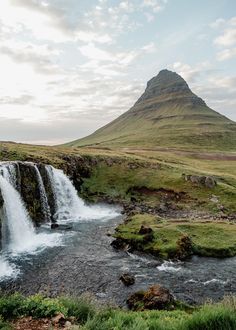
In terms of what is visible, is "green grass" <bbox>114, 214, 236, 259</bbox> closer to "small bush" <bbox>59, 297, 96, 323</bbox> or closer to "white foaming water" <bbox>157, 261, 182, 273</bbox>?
"white foaming water" <bbox>157, 261, 182, 273</bbox>

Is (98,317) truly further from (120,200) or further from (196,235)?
(120,200)

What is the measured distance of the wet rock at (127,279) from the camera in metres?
30.3

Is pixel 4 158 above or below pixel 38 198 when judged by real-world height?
above

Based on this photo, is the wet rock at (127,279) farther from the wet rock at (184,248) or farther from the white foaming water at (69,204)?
the white foaming water at (69,204)

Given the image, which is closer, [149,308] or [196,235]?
[149,308]

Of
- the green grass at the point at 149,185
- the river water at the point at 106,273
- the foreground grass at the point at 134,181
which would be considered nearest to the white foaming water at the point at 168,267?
the river water at the point at 106,273

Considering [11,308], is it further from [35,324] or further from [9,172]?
[9,172]

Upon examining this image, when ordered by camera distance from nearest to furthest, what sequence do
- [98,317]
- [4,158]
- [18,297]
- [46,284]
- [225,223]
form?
[98,317], [18,297], [46,284], [225,223], [4,158]

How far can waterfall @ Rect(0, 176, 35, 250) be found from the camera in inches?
1747

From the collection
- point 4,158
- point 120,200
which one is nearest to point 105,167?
point 120,200

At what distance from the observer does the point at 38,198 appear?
5631 cm

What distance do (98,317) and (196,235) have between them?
30480mm

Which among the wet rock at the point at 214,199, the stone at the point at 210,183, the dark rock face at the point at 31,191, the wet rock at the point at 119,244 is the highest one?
the dark rock face at the point at 31,191

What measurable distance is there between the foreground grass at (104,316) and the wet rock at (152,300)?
30.5 ft
